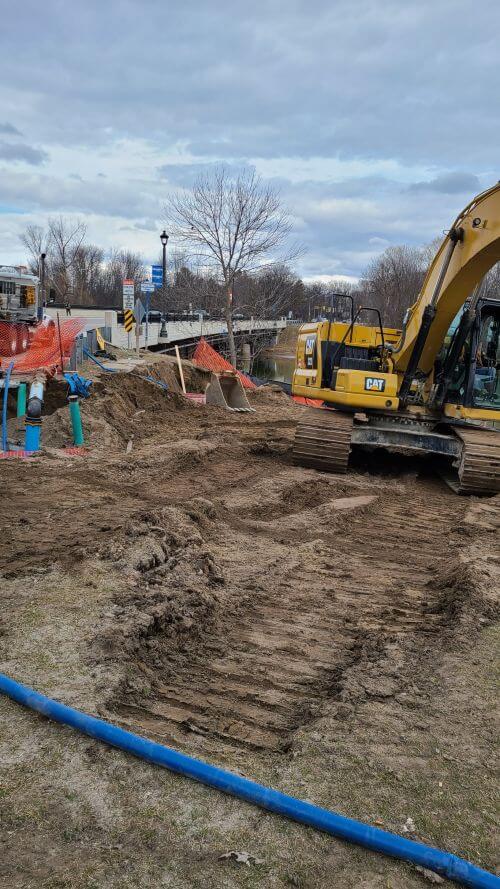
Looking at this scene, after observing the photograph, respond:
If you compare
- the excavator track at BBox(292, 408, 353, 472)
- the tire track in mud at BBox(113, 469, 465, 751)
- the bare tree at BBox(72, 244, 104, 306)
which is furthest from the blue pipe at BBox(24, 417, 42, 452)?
the bare tree at BBox(72, 244, 104, 306)

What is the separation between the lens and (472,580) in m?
5.89

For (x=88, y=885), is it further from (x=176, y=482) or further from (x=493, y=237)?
(x=493, y=237)

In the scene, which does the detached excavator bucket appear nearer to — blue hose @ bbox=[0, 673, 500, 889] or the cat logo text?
the cat logo text

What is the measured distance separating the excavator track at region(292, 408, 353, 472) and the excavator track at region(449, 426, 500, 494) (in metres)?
1.74

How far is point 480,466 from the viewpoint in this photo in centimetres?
971

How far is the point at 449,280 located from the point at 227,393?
10.4 m

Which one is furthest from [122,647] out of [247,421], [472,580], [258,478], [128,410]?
[247,421]

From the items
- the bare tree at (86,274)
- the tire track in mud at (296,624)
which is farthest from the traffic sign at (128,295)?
the bare tree at (86,274)

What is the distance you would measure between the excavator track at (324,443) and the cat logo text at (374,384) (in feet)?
2.11

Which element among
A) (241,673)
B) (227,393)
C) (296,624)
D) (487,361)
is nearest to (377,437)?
(487,361)

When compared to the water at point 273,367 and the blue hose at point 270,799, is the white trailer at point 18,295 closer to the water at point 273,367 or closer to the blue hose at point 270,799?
the blue hose at point 270,799

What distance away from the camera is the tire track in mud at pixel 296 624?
3.86 meters

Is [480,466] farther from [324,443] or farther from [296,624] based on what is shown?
[296,624]

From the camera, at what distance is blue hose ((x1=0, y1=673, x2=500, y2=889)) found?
8.59 ft
